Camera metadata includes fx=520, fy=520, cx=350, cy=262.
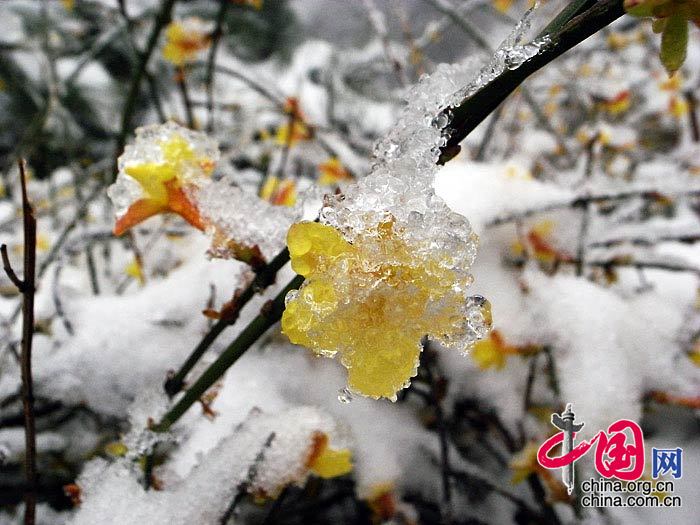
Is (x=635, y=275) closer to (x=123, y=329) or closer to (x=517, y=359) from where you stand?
(x=517, y=359)

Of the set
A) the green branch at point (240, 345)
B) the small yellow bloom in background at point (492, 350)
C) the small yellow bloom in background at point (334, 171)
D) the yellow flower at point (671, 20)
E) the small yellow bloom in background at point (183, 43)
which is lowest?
the green branch at point (240, 345)

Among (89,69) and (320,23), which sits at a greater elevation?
(320,23)

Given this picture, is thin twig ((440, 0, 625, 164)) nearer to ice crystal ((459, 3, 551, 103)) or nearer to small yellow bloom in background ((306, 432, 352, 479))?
ice crystal ((459, 3, 551, 103))

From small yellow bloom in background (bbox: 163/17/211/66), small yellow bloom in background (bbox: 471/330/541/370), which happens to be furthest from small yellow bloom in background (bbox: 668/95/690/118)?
small yellow bloom in background (bbox: 163/17/211/66)

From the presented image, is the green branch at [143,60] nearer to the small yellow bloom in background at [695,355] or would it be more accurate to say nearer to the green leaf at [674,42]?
the green leaf at [674,42]

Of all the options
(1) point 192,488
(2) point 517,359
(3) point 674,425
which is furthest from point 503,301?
(1) point 192,488

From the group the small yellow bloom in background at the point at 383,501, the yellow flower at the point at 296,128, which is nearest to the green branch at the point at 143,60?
the yellow flower at the point at 296,128

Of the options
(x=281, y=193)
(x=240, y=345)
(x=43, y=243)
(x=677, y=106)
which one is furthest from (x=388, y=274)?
(x=677, y=106)
